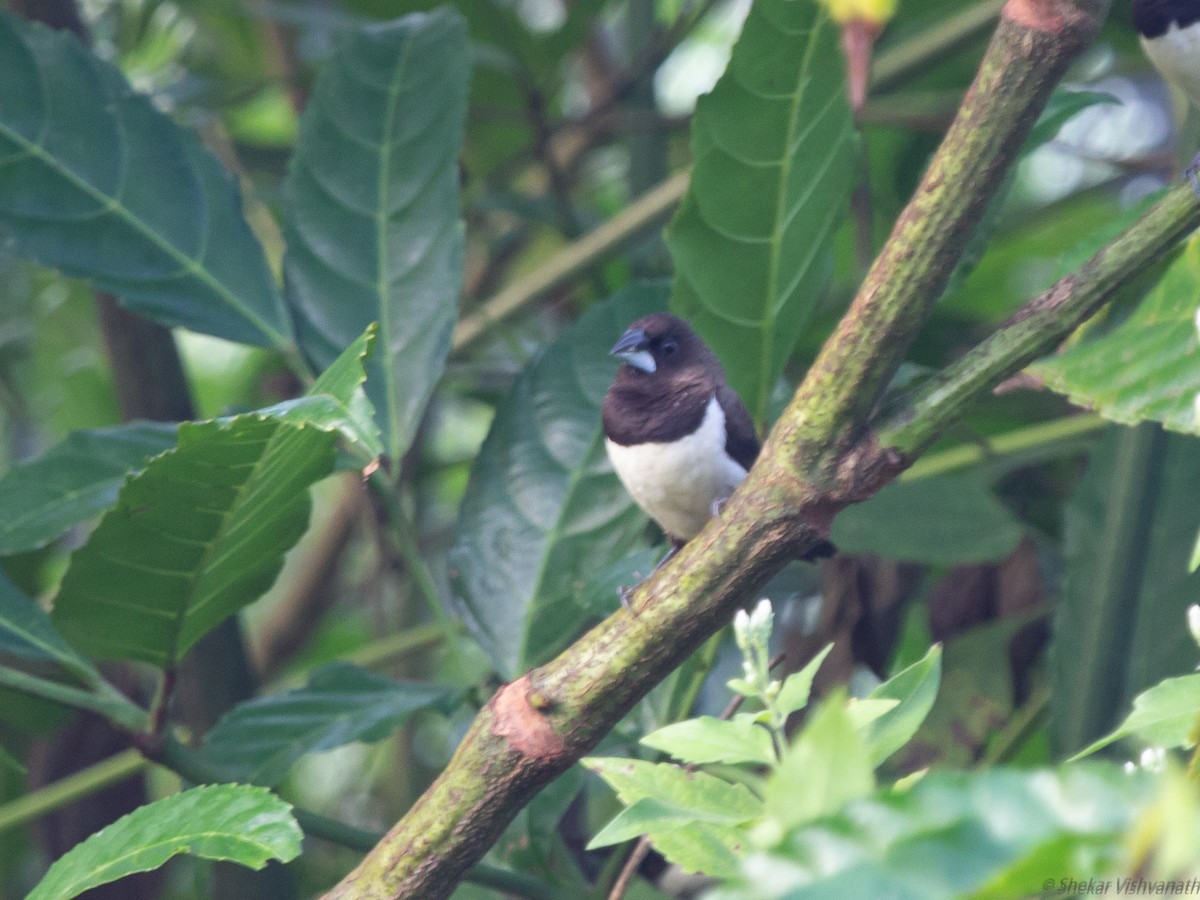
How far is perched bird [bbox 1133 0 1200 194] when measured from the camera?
6.56 feet

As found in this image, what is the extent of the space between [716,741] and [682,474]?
114 cm

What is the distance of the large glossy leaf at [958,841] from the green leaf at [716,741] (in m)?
0.29

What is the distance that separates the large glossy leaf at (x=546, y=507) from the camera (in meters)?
1.73

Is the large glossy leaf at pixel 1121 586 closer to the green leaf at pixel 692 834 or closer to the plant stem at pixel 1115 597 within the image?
the plant stem at pixel 1115 597

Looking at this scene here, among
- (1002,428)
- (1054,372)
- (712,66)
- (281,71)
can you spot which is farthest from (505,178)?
(1054,372)

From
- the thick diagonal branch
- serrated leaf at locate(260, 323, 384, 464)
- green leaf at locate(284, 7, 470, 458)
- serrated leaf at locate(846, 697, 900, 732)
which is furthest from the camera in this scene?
green leaf at locate(284, 7, 470, 458)

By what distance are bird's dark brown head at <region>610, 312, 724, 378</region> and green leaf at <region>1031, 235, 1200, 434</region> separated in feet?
1.98

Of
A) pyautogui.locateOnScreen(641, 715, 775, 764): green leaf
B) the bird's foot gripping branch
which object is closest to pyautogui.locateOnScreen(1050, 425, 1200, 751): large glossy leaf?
the bird's foot gripping branch

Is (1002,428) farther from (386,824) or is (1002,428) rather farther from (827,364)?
(827,364)

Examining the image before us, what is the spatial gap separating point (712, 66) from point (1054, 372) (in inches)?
96.0

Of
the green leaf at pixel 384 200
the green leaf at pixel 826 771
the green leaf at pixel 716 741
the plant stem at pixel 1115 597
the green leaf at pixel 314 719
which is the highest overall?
the green leaf at pixel 384 200

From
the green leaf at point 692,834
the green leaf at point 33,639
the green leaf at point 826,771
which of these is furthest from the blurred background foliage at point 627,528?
the green leaf at point 826,771

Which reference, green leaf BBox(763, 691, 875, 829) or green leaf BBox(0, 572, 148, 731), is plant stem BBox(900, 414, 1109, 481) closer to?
green leaf BBox(0, 572, 148, 731)

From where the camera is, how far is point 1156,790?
56cm
